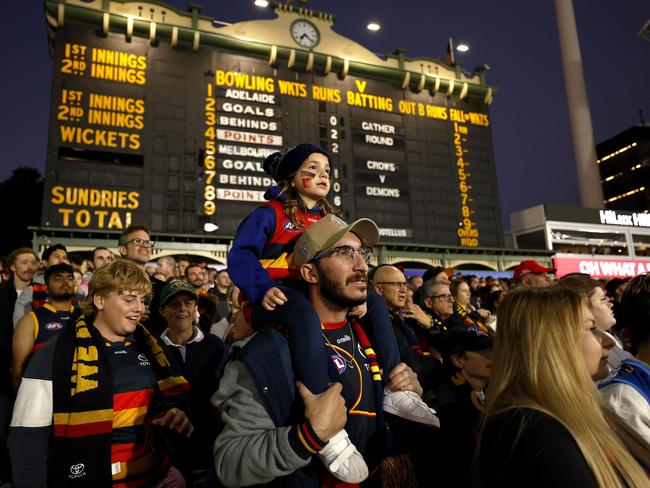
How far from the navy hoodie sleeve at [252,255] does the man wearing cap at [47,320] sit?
4.88 feet

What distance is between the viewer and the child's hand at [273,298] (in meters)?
2.17

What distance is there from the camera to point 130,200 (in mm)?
13484

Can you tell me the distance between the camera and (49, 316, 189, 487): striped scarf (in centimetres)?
236

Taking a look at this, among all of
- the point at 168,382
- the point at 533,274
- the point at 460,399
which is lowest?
the point at 460,399

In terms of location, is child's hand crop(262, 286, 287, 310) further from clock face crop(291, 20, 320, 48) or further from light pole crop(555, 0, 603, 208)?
light pole crop(555, 0, 603, 208)

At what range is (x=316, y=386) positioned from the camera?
1.90 metres

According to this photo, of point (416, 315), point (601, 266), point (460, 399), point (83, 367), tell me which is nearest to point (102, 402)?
point (83, 367)

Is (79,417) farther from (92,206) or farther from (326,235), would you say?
(92,206)

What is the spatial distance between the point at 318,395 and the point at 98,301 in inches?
68.9

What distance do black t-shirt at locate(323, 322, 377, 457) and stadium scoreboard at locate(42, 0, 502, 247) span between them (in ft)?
40.5

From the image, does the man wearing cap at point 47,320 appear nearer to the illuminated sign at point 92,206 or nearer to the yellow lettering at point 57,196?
the illuminated sign at point 92,206

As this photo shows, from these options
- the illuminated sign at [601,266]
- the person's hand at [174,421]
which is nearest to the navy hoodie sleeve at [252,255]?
the person's hand at [174,421]

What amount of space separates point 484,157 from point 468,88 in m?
3.07

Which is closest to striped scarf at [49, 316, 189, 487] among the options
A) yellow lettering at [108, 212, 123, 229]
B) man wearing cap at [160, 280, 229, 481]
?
man wearing cap at [160, 280, 229, 481]
